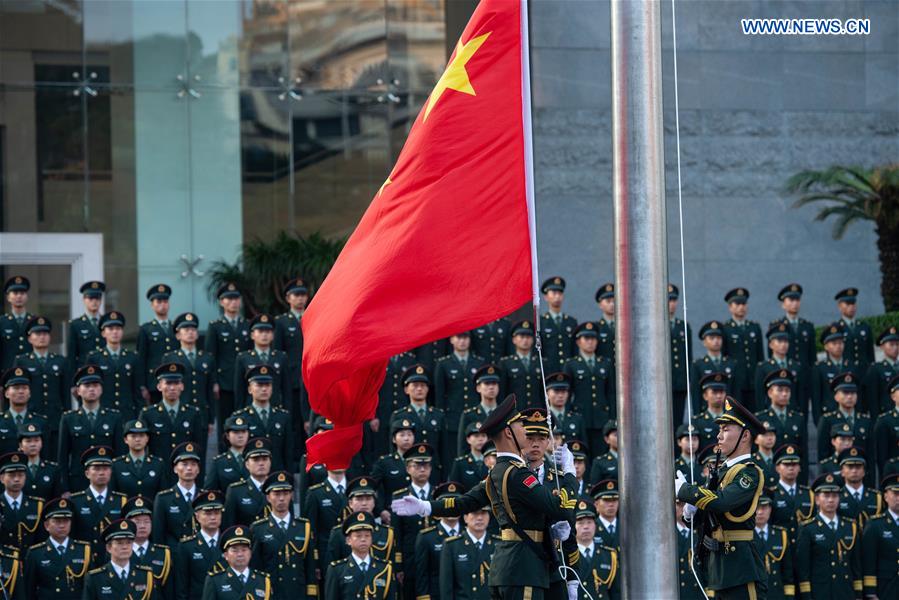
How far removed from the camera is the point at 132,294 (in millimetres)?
20312

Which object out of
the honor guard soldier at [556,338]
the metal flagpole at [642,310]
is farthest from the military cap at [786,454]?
the metal flagpole at [642,310]

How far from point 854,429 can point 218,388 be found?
6.15 m

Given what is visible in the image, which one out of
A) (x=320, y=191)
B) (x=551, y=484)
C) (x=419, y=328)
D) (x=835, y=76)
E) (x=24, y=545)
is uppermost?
(x=835, y=76)

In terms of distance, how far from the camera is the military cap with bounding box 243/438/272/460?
511 inches

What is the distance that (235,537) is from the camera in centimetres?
1198

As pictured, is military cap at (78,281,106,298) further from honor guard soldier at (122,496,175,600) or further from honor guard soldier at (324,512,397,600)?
honor guard soldier at (324,512,397,600)

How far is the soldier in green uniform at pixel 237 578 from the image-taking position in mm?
11883

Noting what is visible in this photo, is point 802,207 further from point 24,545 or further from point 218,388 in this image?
point 24,545

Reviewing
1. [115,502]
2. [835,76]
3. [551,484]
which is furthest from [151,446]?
[835,76]

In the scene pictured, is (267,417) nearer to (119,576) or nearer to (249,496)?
(249,496)

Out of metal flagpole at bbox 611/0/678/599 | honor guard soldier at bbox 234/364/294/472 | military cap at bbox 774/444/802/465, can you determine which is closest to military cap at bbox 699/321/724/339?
military cap at bbox 774/444/802/465

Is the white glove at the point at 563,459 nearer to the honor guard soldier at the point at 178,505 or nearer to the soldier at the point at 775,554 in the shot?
the soldier at the point at 775,554

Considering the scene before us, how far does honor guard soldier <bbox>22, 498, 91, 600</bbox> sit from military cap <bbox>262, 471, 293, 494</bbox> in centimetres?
150

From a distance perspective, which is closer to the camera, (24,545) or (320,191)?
(24,545)
